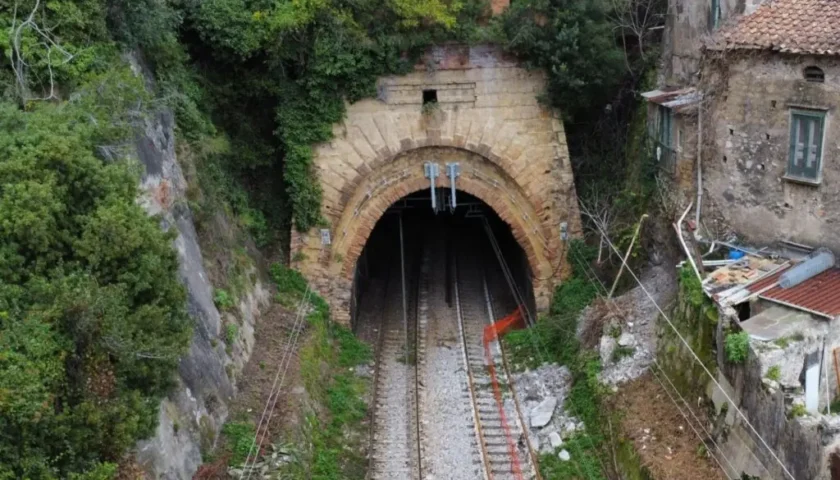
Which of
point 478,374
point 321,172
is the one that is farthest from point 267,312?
point 478,374

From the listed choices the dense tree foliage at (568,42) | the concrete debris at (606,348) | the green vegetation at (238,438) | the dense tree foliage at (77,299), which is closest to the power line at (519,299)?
the concrete debris at (606,348)

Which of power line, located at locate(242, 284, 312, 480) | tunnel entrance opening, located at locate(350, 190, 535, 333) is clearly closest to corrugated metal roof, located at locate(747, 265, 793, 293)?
tunnel entrance opening, located at locate(350, 190, 535, 333)

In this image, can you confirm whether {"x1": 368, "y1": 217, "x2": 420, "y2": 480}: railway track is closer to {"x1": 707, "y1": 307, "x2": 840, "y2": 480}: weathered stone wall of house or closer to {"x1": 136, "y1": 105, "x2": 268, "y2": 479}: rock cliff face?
{"x1": 136, "y1": 105, "x2": 268, "y2": 479}: rock cliff face

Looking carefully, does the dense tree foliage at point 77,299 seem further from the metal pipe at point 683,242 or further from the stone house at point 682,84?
the stone house at point 682,84

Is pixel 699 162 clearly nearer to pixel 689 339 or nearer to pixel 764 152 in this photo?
pixel 764 152

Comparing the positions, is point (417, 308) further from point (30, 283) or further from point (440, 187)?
point (30, 283)

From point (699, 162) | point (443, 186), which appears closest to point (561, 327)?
point (443, 186)
